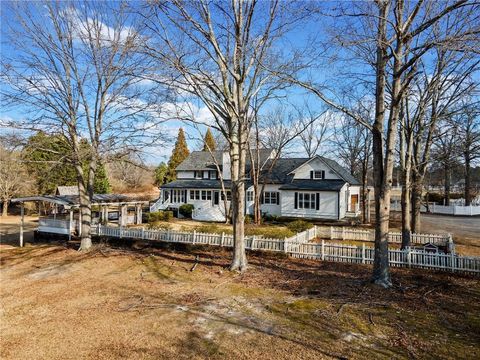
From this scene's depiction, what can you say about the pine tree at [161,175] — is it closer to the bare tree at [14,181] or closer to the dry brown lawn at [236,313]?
the bare tree at [14,181]

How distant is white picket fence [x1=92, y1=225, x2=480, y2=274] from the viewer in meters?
11.3

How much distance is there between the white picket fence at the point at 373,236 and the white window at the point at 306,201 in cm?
919

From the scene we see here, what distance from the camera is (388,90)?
50.5 feet

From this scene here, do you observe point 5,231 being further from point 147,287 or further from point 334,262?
point 334,262

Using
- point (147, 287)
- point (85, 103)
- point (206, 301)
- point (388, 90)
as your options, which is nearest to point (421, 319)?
point (206, 301)

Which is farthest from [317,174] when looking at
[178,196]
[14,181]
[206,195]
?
[14,181]

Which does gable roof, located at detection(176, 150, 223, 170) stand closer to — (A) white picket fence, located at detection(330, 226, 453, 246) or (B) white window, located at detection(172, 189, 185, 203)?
(B) white window, located at detection(172, 189, 185, 203)

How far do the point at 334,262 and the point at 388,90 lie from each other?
8518 mm

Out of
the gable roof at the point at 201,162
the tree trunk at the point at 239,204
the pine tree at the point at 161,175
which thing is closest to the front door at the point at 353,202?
the gable roof at the point at 201,162

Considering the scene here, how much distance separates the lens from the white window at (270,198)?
30.7 m

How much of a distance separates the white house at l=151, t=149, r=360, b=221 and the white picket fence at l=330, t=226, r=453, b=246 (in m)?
8.50

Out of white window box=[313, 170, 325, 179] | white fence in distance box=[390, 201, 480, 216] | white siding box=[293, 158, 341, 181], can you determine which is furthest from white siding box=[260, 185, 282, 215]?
white fence in distance box=[390, 201, 480, 216]

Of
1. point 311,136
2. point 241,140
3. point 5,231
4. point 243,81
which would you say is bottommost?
point 5,231

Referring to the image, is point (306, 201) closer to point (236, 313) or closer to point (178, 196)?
point (178, 196)
